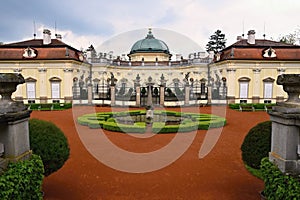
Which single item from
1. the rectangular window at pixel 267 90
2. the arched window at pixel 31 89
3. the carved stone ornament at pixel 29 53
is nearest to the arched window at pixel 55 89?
the arched window at pixel 31 89

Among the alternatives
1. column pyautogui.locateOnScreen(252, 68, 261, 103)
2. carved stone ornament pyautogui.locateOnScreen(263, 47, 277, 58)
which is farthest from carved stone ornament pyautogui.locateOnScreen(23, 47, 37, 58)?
carved stone ornament pyautogui.locateOnScreen(263, 47, 277, 58)

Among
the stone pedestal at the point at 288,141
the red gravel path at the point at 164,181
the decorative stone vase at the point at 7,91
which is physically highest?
the decorative stone vase at the point at 7,91

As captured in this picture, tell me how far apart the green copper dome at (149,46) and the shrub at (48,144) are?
37.9 meters

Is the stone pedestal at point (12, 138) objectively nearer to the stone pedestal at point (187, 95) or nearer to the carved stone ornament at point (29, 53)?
the stone pedestal at point (187, 95)

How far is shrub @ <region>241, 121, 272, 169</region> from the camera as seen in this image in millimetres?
5148

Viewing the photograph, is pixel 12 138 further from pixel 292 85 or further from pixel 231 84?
pixel 231 84

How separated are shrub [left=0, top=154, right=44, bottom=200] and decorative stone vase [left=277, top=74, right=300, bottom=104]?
14.9 ft

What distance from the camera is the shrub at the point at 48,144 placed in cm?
511

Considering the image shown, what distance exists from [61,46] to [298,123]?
86.9ft

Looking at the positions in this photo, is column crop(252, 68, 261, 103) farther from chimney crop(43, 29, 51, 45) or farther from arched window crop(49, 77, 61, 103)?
chimney crop(43, 29, 51, 45)

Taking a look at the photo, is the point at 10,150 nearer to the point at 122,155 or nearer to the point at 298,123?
the point at 298,123

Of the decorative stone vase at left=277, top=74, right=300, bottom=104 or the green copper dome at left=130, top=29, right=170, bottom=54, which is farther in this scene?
the green copper dome at left=130, top=29, right=170, bottom=54

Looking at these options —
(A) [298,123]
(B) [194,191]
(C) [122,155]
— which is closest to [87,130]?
(C) [122,155]

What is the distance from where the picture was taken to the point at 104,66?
34.9m
